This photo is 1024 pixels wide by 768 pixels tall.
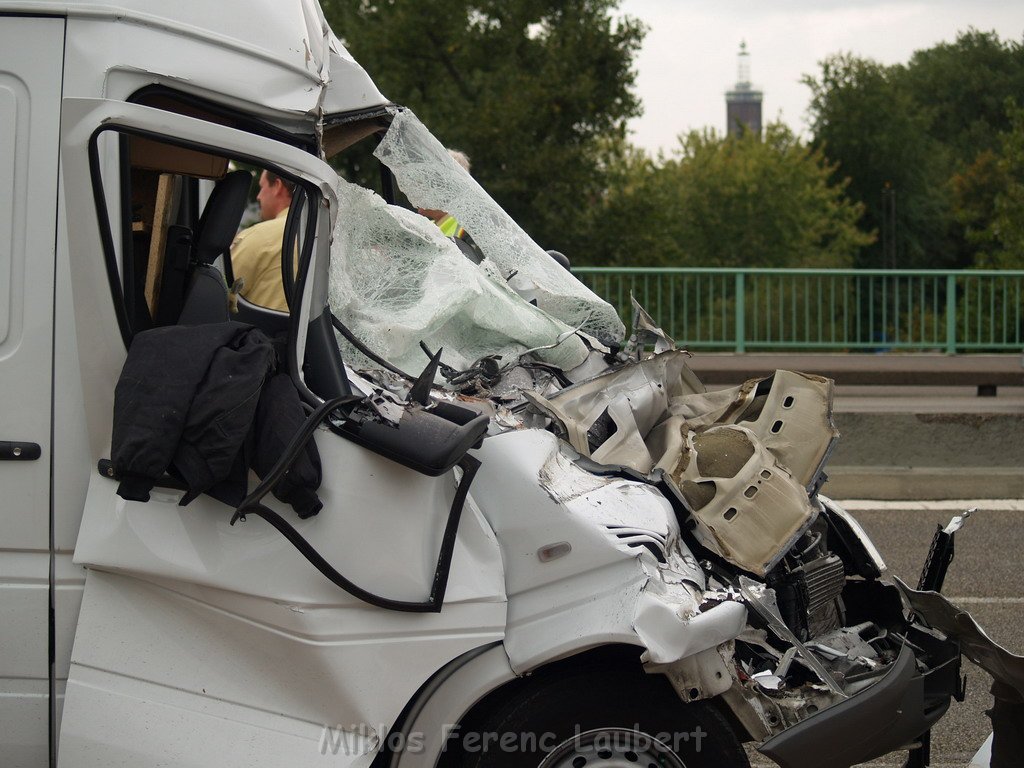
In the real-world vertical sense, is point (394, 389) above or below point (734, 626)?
above

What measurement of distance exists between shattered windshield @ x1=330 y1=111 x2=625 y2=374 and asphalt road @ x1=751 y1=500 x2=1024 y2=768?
1.75 metres

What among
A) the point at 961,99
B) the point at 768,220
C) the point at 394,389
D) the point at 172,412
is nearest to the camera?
the point at 172,412

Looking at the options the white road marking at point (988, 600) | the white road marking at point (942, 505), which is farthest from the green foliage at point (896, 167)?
the white road marking at point (988, 600)

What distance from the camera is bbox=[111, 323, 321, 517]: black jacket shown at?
2.52 meters

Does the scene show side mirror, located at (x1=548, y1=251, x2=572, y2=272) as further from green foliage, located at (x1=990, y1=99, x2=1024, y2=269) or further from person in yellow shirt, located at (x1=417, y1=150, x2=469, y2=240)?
green foliage, located at (x1=990, y1=99, x2=1024, y2=269)

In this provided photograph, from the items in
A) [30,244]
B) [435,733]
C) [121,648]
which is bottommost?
[435,733]

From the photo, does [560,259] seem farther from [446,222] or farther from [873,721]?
[873,721]

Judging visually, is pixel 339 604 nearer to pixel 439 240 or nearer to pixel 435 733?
pixel 435 733

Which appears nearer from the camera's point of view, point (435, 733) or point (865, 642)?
point (435, 733)

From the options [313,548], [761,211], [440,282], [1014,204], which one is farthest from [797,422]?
[761,211]

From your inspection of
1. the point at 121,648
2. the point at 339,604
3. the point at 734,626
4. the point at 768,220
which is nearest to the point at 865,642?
the point at 734,626

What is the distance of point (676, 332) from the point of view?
533 inches

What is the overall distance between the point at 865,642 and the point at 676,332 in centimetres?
1012

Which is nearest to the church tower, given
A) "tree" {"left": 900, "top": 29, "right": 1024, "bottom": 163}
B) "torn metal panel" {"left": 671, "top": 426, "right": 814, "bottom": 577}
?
"tree" {"left": 900, "top": 29, "right": 1024, "bottom": 163}
